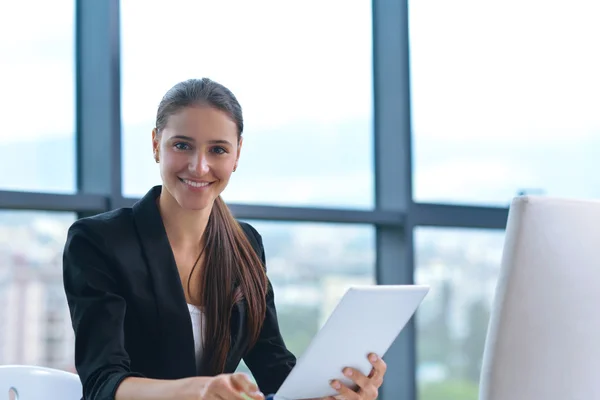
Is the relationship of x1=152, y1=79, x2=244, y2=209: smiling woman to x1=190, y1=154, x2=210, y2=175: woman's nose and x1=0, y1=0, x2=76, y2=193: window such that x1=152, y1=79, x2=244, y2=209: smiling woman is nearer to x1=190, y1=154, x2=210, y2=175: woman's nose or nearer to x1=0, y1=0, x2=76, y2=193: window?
x1=190, y1=154, x2=210, y2=175: woman's nose

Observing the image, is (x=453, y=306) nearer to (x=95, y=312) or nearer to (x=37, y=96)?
(x=37, y=96)

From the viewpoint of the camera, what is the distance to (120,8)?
2.48 metres

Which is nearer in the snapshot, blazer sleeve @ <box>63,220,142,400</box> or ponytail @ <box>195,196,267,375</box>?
blazer sleeve @ <box>63,220,142,400</box>

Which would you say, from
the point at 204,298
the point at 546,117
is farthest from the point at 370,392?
the point at 546,117

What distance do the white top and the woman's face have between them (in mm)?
212

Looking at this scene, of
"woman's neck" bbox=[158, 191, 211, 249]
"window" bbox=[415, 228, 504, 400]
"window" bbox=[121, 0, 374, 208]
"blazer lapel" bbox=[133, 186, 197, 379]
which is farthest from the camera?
"window" bbox=[415, 228, 504, 400]

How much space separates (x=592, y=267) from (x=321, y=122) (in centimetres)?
182

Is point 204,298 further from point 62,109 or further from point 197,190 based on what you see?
point 62,109

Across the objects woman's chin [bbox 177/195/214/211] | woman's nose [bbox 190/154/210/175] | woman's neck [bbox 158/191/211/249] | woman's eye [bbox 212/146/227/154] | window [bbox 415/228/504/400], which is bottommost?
window [bbox 415/228/504/400]

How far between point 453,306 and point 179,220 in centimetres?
167

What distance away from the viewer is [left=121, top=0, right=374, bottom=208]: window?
102 inches

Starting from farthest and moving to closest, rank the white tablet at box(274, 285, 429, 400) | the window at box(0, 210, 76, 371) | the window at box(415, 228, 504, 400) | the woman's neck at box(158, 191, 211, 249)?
the window at box(415, 228, 504, 400) < the window at box(0, 210, 76, 371) < the woman's neck at box(158, 191, 211, 249) < the white tablet at box(274, 285, 429, 400)

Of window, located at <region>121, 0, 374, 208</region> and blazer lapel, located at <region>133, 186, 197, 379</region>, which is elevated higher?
window, located at <region>121, 0, 374, 208</region>

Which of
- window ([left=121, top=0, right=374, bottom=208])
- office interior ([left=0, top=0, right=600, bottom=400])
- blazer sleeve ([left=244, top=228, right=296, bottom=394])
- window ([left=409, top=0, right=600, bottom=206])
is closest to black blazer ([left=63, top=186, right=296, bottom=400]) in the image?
blazer sleeve ([left=244, top=228, right=296, bottom=394])
